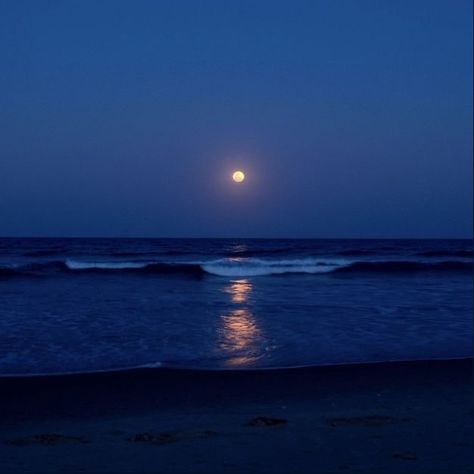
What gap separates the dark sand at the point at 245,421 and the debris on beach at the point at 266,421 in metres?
0.02

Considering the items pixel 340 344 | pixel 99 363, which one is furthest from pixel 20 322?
pixel 340 344

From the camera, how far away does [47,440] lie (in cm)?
571

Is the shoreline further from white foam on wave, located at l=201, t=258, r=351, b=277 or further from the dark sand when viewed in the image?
white foam on wave, located at l=201, t=258, r=351, b=277

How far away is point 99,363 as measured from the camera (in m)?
9.42

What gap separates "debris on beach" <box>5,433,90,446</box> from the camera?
18.5 ft

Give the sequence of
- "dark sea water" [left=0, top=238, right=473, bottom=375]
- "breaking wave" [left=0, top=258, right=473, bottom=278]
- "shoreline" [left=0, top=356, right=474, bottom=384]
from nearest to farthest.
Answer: "shoreline" [left=0, top=356, right=474, bottom=384]
"dark sea water" [left=0, top=238, right=473, bottom=375]
"breaking wave" [left=0, top=258, right=473, bottom=278]

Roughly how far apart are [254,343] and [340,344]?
1.32 m

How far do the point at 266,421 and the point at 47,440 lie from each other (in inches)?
73.0

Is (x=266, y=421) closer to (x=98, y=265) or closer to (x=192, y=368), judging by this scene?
(x=192, y=368)

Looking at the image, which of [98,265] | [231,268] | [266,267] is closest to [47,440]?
[231,268]

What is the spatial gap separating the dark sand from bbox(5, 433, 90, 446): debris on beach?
14mm

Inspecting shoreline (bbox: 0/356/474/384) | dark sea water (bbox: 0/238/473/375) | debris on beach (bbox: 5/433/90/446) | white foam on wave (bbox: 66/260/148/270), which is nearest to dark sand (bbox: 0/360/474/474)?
debris on beach (bbox: 5/433/90/446)

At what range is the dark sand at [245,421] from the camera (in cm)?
506

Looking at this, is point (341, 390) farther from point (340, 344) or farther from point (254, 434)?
point (340, 344)
